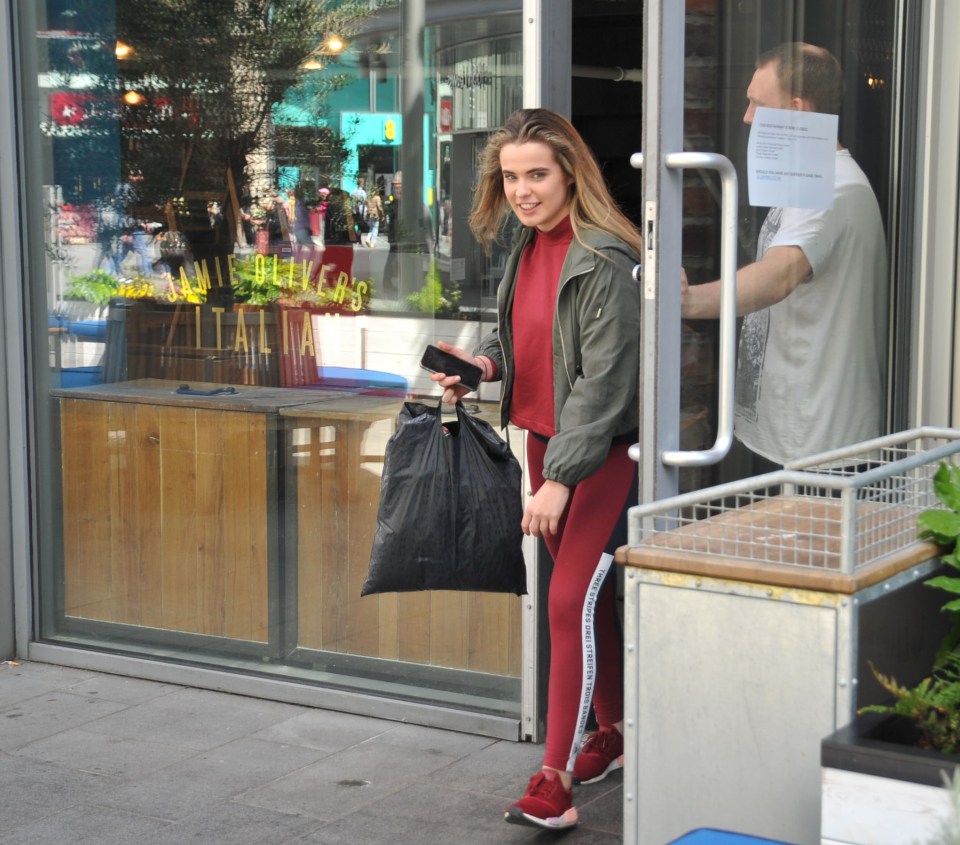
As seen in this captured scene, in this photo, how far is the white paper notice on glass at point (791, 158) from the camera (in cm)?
311

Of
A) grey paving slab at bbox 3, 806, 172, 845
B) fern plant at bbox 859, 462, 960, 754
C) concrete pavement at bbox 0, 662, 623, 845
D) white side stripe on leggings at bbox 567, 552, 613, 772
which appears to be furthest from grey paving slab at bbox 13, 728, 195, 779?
fern plant at bbox 859, 462, 960, 754

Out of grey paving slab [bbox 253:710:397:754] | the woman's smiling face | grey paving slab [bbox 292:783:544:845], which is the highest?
the woman's smiling face

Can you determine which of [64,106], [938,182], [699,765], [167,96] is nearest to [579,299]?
[938,182]

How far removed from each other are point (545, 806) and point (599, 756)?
1.53 ft

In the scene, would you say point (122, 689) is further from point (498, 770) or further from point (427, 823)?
point (427, 823)

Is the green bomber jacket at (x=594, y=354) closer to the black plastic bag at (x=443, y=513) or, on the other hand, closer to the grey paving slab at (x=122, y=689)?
the black plastic bag at (x=443, y=513)

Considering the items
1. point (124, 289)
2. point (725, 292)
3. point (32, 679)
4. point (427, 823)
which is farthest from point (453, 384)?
point (32, 679)

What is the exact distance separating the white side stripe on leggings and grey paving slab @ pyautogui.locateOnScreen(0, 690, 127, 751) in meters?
1.89

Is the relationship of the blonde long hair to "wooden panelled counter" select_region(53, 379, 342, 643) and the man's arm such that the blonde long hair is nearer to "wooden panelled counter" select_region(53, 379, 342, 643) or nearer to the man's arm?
the man's arm

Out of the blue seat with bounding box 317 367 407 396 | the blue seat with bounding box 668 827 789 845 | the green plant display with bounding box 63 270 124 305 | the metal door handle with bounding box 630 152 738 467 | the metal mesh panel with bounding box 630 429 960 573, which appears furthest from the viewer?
the green plant display with bounding box 63 270 124 305

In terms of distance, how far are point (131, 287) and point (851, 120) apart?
286 cm

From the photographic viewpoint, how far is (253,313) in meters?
5.05

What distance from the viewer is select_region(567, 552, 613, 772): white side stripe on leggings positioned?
3.68 meters

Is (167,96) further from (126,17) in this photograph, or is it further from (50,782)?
(50,782)
